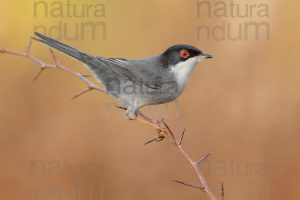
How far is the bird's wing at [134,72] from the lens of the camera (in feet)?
14.4

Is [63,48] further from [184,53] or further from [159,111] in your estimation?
[159,111]

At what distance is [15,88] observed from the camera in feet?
20.5

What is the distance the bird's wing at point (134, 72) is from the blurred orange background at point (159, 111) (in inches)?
53.7

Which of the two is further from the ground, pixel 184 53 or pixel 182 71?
pixel 184 53

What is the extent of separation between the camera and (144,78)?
4555mm

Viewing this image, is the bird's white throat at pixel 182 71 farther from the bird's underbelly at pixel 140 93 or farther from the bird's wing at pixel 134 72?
the bird's wing at pixel 134 72

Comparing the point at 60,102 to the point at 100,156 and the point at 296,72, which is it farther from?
the point at 296,72

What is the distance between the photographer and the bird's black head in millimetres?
4285

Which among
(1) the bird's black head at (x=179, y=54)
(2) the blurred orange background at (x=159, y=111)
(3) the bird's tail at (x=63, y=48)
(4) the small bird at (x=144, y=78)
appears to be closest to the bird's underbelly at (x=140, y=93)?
(4) the small bird at (x=144, y=78)

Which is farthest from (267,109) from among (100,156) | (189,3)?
(100,156)

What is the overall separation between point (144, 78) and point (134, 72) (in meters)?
0.10

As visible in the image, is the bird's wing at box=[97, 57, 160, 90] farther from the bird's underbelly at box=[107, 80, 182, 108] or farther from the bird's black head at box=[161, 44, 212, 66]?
the bird's black head at box=[161, 44, 212, 66]

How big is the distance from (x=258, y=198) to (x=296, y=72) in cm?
161

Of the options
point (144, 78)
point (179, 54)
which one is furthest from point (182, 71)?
point (144, 78)
